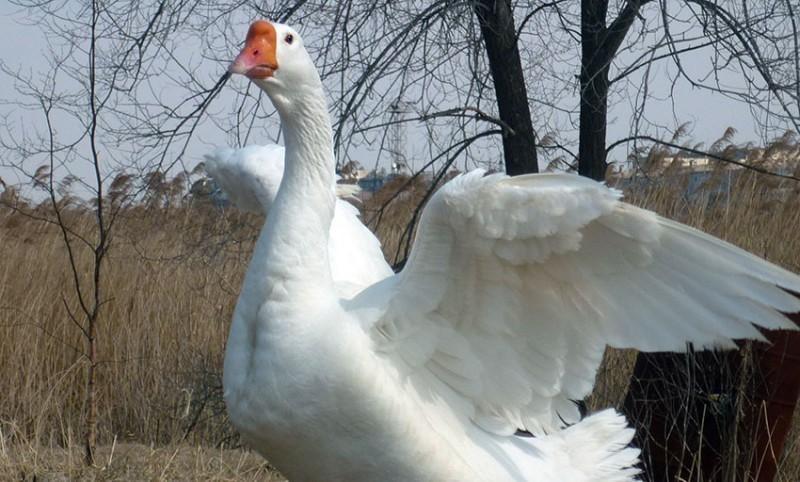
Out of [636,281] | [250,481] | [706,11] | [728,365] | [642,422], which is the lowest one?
[250,481]

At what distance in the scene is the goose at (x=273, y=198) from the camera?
5070 mm

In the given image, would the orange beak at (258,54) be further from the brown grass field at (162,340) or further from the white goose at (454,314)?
the brown grass field at (162,340)

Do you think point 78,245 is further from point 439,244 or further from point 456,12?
point 439,244

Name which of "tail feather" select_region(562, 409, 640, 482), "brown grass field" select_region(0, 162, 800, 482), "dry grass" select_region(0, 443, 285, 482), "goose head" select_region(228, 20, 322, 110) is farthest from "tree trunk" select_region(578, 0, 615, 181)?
"dry grass" select_region(0, 443, 285, 482)

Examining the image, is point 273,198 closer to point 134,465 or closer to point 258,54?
point 258,54

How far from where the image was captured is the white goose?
3363mm

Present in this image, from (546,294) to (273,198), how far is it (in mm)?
1807

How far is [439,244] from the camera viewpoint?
11.6ft

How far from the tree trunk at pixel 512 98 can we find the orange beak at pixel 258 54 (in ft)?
7.03

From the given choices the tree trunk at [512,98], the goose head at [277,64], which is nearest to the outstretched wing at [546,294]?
the goose head at [277,64]

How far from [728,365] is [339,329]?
7.79 ft

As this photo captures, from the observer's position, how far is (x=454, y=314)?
3805 mm

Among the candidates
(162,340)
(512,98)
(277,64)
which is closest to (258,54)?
(277,64)

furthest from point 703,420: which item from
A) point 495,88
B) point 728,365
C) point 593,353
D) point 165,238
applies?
point 165,238
